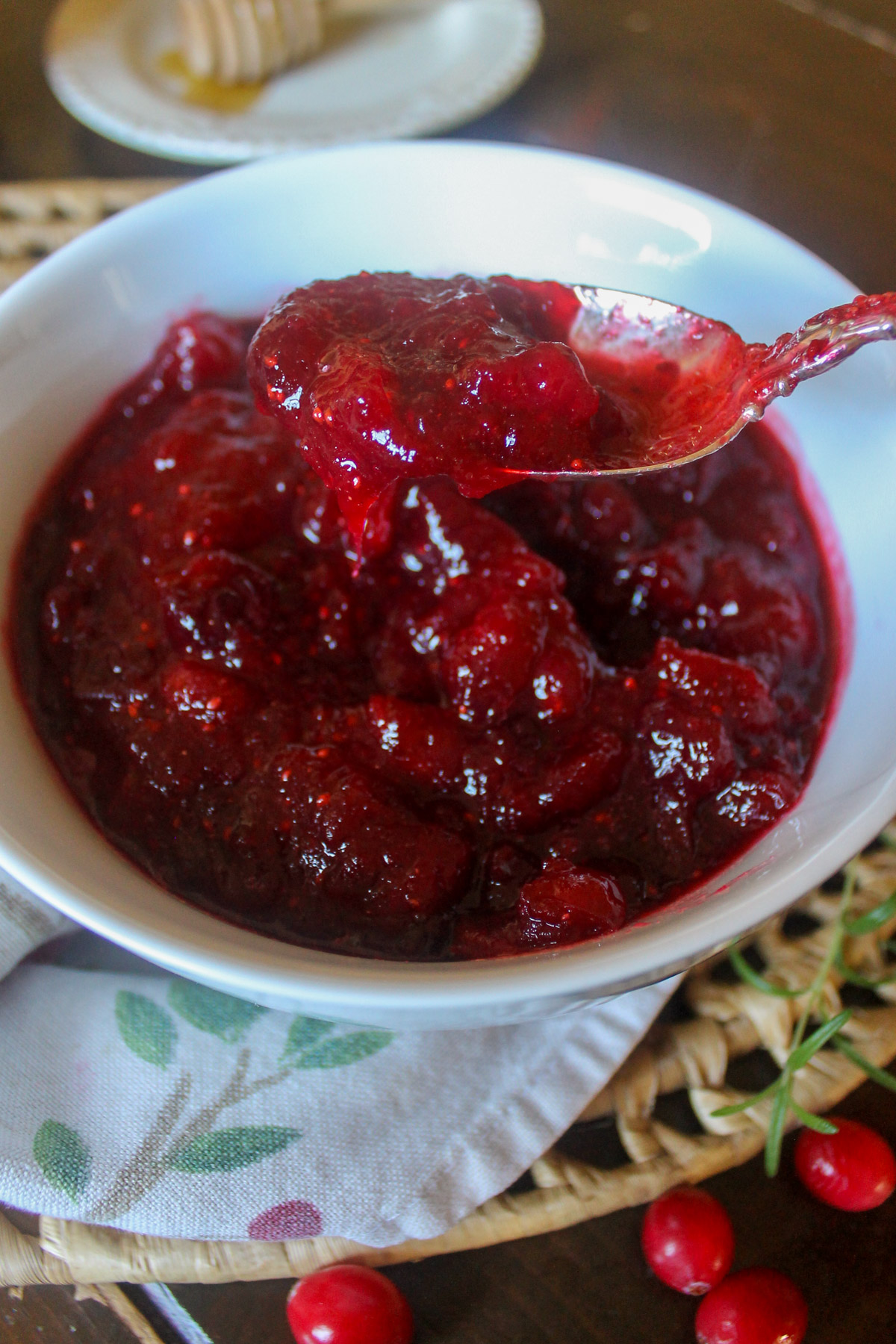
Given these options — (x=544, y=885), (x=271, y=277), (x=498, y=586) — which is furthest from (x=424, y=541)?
(x=271, y=277)

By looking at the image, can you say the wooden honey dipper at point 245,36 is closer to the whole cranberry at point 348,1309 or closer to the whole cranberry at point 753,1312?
the whole cranberry at point 348,1309

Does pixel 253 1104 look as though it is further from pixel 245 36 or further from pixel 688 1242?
pixel 245 36

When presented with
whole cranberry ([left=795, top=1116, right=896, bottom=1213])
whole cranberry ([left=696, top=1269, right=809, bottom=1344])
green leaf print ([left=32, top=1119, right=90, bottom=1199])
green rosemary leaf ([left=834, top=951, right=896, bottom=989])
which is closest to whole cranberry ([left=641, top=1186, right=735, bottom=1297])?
whole cranberry ([left=696, top=1269, right=809, bottom=1344])

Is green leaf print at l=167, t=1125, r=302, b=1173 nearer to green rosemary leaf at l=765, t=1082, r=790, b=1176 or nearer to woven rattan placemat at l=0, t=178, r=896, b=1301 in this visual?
woven rattan placemat at l=0, t=178, r=896, b=1301

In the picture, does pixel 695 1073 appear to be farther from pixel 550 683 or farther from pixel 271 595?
pixel 271 595

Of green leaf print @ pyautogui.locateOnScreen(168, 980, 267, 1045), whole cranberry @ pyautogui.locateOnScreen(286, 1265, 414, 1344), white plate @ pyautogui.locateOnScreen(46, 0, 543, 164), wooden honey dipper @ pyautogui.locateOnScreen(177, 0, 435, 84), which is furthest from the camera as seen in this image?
wooden honey dipper @ pyautogui.locateOnScreen(177, 0, 435, 84)
